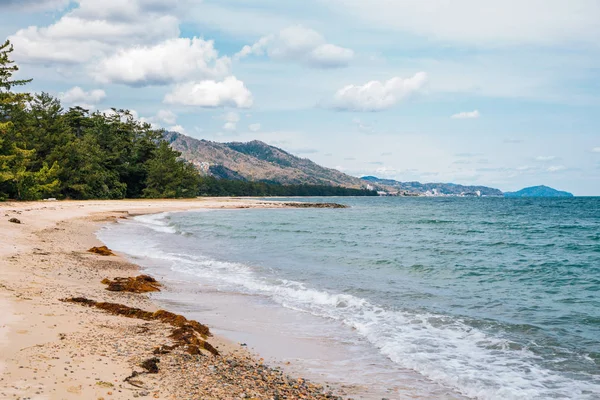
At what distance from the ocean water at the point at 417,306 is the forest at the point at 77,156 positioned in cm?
2817

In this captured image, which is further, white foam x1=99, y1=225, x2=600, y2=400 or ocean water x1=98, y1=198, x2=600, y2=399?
ocean water x1=98, y1=198, x2=600, y2=399

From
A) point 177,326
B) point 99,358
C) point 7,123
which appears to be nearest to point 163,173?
point 7,123

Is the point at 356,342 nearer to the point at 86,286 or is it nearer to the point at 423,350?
the point at 423,350

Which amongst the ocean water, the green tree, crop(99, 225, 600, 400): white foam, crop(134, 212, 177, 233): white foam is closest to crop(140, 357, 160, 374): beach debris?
the ocean water

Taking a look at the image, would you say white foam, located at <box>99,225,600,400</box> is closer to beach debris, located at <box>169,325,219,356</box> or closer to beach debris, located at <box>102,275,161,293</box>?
beach debris, located at <box>102,275,161,293</box>

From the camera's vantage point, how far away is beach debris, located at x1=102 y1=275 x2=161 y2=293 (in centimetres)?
1300

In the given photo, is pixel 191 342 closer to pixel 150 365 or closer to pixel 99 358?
pixel 150 365

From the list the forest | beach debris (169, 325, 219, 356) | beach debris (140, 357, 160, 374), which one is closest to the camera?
beach debris (140, 357, 160, 374)

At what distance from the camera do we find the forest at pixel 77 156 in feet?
156

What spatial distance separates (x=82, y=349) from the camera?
6.98 metres

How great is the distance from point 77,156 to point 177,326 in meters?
62.8

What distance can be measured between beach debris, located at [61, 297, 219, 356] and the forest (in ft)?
129

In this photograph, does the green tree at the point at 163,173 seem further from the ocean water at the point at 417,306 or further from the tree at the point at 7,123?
the ocean water at the point at 417,306

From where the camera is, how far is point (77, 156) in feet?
211
